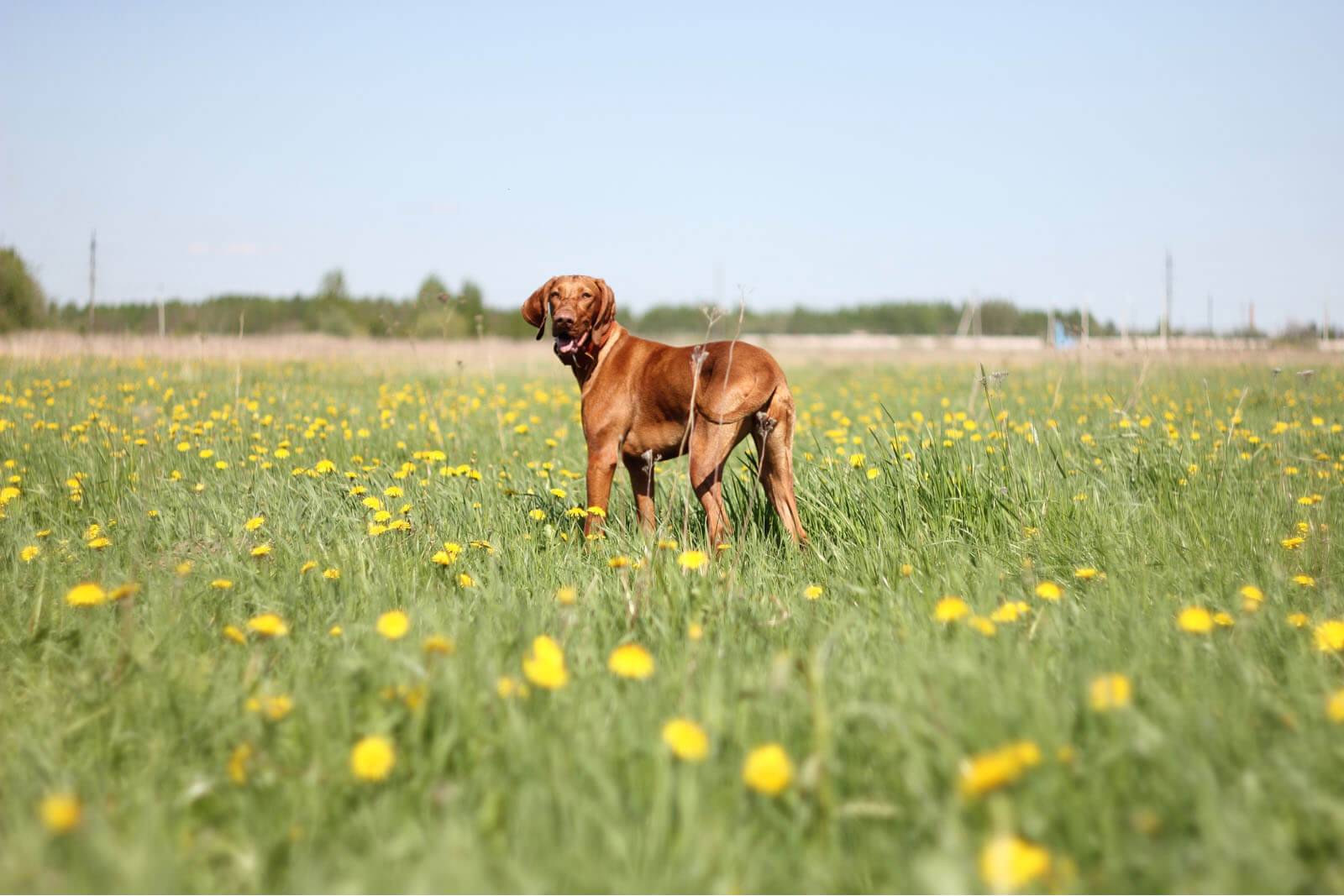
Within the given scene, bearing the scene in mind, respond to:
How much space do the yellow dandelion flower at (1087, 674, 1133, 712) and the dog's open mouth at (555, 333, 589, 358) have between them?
3216 mm

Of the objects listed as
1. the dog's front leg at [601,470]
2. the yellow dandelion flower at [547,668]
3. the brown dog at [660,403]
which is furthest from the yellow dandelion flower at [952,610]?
the dog's front leg at [601,470]

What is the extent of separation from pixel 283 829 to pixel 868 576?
207 centimetres

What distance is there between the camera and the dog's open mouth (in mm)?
4383

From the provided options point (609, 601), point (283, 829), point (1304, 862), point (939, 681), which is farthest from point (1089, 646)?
point (283, 829)

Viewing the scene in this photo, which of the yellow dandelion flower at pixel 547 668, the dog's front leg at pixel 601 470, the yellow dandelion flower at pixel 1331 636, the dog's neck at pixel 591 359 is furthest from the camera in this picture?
the dog's neck at pixel 591 359

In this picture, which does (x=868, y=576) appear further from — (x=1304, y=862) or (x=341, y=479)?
(x=341, y=479)

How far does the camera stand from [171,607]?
2.54 meters

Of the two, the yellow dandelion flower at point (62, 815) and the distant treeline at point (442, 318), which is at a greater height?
the distant treeline at point (442, 318)

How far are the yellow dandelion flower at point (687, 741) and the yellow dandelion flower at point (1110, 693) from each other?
698 mm

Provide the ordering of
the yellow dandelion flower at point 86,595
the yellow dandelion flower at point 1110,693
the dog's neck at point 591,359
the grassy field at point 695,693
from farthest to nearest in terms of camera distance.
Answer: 1. the dog's neck at point 591,359
2. the yellow dandelion flower at point 86,595
3. the yellow dandelion flower at point 1110,693
4. the grassy field at point 695,693

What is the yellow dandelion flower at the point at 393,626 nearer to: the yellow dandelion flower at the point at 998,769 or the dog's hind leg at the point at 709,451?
the yellow dandelion flower at the point at 998,769

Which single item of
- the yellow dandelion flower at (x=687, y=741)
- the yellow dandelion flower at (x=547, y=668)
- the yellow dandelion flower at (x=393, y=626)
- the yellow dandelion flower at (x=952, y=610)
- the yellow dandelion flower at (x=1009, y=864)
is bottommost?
the yellow dandelion flower at (x=1009, y=864)

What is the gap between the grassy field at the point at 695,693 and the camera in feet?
4.54

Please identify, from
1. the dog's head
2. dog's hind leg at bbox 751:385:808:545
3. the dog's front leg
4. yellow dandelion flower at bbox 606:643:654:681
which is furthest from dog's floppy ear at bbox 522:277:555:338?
yellow dandelion flower at bbox 606:643:654:681
